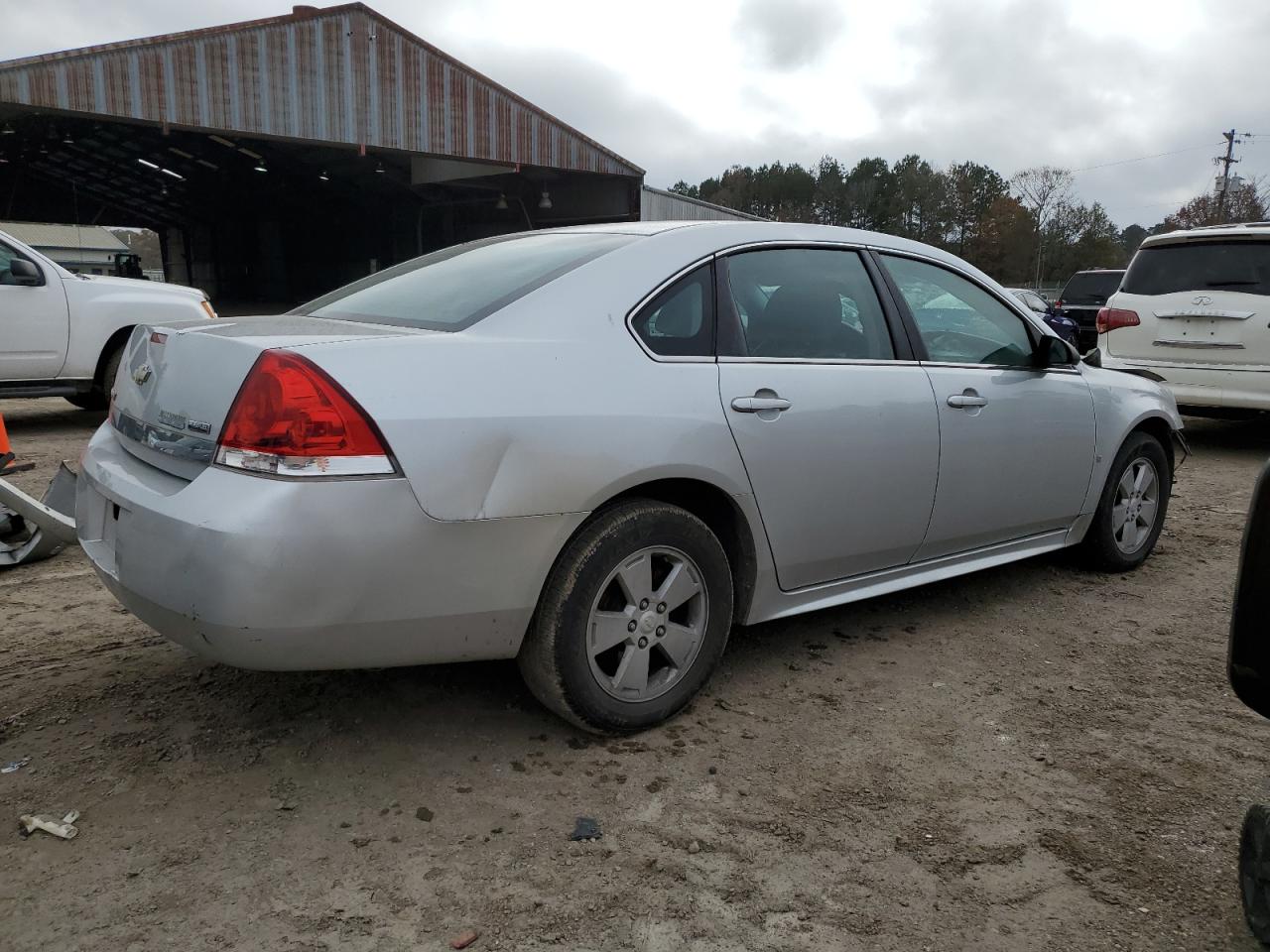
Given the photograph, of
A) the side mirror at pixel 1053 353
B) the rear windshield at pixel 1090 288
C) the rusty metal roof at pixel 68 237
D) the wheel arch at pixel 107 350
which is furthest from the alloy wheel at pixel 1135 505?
the rusty metal roof at pixel 68 237

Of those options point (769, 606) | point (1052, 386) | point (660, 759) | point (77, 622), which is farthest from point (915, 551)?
point (77, 622)

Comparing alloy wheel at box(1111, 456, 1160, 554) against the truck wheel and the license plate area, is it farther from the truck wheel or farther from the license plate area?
the truck wheel

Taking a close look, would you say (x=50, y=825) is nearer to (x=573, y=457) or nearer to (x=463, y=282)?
(x=573, y=457)

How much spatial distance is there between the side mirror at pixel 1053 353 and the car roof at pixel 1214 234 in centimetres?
420

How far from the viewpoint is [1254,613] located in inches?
65.1

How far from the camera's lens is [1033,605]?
4.14m

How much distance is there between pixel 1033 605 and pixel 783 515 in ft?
5.69

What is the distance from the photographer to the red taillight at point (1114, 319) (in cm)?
807

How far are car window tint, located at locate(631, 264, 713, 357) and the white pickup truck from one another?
19.3ft

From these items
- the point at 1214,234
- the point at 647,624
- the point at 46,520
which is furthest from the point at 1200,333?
the point at 46,520

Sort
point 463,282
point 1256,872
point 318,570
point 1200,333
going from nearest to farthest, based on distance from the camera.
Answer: point 1256,872 < point 318,570 < point 463,282 < point 1200,333

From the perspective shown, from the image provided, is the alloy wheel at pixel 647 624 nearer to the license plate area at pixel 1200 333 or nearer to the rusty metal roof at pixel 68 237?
the license plate area at pixel 1200 333

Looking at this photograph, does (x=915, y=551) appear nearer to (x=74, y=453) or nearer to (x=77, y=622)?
(x=77, y=622)

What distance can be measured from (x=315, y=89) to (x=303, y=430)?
1909 cm
